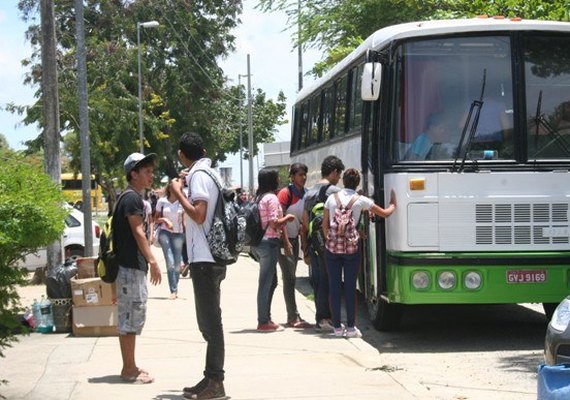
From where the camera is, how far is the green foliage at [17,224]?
7.42m

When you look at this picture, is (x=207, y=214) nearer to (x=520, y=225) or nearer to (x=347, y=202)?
(x=347, y=202)

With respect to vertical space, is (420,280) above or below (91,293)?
above

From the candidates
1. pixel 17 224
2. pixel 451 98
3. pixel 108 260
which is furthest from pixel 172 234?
pixel 17 224

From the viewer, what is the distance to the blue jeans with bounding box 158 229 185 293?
15.4m

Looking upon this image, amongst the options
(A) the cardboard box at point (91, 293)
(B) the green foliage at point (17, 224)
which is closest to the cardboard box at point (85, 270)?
(A) the cardboard box at point (91, 293)

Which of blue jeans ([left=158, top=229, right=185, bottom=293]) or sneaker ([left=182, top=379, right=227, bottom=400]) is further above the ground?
blue jeans ([left=158, top=229, right=185, bottom=293])

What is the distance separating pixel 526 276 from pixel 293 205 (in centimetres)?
310

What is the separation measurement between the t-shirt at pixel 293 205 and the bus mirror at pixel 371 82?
210 cm

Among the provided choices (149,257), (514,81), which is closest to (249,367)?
(149,257)

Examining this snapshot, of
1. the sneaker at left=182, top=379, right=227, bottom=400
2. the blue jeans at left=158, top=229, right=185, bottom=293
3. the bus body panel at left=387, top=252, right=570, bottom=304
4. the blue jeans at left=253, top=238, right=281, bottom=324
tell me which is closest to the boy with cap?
the sneaker at left=182, top=379, right=227, bottom=400

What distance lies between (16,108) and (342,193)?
108 ft

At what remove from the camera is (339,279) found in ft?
36.3

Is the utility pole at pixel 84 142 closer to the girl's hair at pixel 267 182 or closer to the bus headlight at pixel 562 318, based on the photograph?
the girl's hair at pixel 267 182

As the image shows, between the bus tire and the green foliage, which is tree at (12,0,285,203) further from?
the green foliage
